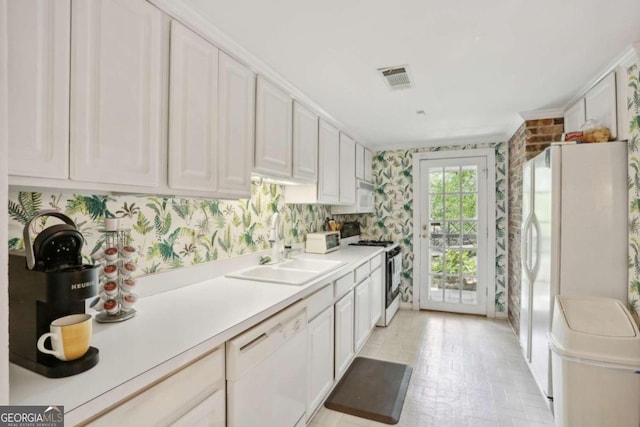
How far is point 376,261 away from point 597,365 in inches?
77.7

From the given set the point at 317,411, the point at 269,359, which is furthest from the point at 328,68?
the point at 317,411

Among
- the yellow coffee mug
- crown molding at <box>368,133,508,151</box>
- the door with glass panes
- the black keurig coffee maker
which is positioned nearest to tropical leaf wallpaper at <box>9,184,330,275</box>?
the black keurig coffee maker

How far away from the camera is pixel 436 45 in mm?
Result: 1756

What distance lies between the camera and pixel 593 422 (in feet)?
5.53

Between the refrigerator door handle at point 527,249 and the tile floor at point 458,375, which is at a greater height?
the refrigerator door handle at point 527,249

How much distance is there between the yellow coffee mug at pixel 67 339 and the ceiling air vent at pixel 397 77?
2.02 meters

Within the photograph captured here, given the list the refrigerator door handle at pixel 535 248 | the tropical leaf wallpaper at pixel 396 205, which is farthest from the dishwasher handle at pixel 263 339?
the tropical leaf wallpaper at pixel 396 205

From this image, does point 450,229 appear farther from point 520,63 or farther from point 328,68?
point 328,68

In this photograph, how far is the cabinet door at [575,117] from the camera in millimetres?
2475

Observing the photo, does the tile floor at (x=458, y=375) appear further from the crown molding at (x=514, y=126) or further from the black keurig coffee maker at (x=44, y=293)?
the crown molding at (x=514, y=126)

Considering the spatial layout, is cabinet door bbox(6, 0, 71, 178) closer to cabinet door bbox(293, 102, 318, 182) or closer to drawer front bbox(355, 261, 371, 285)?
cabinet door bbox(293, 102, 318, 182)

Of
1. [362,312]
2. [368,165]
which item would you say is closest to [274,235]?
[362,312]

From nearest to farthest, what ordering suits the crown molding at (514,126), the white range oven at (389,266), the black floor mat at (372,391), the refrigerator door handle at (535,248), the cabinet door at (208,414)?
the cabinet door at (208,414) < the black floor mat at (372,391) < the refrigerator door handle at (535,248) < the crown molding at (514,126) < the white range oven at (389,266)

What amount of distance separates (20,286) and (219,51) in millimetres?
1312
